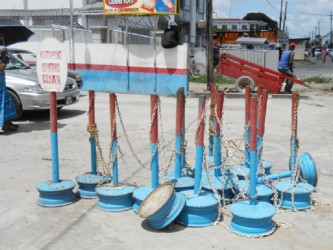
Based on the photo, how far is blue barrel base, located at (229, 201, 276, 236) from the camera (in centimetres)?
408

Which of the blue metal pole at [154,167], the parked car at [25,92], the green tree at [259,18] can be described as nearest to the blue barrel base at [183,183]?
the blue metal pole at [154,167]

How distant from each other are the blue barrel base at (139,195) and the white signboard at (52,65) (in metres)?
1.46

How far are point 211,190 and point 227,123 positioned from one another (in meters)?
5.61

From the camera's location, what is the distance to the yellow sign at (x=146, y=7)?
5.56 meters

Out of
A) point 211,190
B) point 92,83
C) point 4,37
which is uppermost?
point 4,37

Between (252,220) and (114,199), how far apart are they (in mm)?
1554

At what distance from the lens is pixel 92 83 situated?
515cm

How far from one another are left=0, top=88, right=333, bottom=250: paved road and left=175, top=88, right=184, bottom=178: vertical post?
773mm

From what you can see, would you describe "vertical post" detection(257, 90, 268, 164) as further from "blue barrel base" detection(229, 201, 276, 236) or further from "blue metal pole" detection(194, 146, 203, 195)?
"blue barrel base" detection(229, 201, 276, 236)

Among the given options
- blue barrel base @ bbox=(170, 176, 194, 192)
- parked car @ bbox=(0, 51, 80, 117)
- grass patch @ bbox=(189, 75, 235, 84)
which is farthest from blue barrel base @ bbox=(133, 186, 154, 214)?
grass patch @ bbox=(189, 75, 235, 84)

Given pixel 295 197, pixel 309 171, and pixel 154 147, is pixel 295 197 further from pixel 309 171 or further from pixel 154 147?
pixel 154 147

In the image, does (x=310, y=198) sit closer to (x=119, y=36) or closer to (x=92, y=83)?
(x=92, y=83)

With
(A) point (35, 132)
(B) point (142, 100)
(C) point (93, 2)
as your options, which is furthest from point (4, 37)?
(C) point (93, 2)

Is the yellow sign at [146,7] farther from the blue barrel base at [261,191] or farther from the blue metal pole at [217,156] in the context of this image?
the blue barrel base at [261,191]
